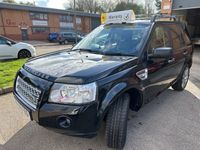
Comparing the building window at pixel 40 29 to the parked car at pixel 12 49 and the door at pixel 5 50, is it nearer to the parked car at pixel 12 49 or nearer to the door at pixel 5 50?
the parked car at pixel 12 49

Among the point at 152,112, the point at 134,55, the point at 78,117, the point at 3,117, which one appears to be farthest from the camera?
the point at 152,112

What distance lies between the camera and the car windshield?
3014mm

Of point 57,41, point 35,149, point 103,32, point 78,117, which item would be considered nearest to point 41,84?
point 78,117

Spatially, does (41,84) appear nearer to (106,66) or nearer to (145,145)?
(106,66)

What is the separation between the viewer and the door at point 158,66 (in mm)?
3040

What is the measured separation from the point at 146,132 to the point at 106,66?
4.65 ft

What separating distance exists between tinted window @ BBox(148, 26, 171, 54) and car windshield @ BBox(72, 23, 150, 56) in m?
0.19

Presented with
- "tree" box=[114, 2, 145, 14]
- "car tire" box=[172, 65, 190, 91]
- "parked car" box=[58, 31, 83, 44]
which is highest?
"tree" box=[114, 2, 145, 14]

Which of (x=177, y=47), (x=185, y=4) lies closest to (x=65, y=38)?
(x=185, y=4)

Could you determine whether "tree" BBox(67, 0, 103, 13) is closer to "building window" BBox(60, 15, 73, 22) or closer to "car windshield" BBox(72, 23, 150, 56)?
"building window" BBox(60, 15, 73, 22)

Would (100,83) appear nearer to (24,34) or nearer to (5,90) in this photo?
(5,90)

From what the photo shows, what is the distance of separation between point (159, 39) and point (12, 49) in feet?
25.1

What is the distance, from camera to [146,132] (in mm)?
3020

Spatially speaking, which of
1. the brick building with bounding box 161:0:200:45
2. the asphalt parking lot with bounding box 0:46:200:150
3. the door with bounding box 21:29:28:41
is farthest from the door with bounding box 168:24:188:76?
the door with bounding box 21:29:28:41
